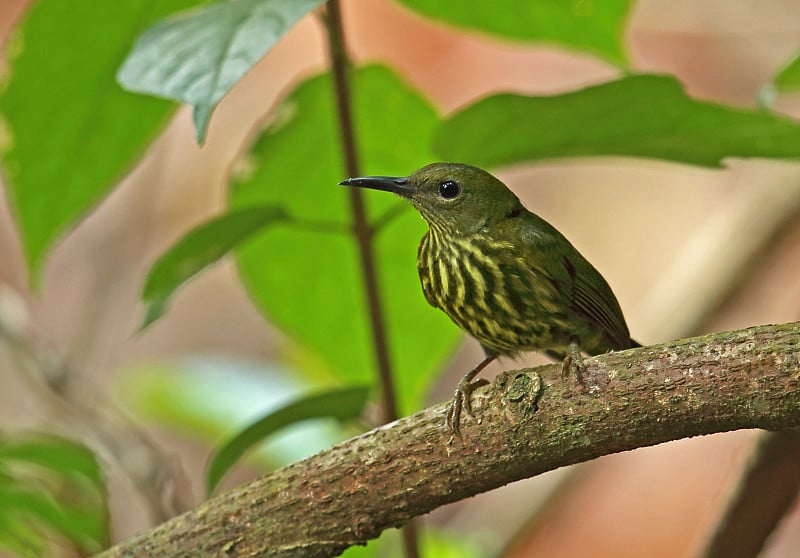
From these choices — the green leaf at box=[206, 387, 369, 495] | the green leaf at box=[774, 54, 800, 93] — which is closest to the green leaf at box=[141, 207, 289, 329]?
the green leaf at box=[206, 387, 369, 495]

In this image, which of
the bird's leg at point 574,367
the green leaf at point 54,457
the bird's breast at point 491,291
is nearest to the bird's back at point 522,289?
the bird's breast at point 491,291

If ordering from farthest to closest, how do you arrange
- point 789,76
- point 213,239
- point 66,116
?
point 66,116, point 213,239, point 789,76

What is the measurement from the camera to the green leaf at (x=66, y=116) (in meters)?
2.33

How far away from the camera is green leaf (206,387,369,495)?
2.34 metres

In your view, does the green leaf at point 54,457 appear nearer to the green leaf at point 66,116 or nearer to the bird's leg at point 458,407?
the green leaf at point 66,116

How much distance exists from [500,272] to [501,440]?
26.8 inches

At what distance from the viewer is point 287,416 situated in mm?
2367

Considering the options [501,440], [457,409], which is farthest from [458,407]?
[501,440]

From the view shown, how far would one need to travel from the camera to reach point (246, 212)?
7.32 feet

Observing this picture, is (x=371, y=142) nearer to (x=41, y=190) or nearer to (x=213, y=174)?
(x=41, y=190)

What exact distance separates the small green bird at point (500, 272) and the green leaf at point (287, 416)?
0.28 meters

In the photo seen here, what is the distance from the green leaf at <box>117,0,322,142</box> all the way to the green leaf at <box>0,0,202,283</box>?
21.6 inches

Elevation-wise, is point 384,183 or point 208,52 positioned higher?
point 384,183

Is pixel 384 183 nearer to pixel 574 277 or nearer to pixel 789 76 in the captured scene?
pixel 574 277
